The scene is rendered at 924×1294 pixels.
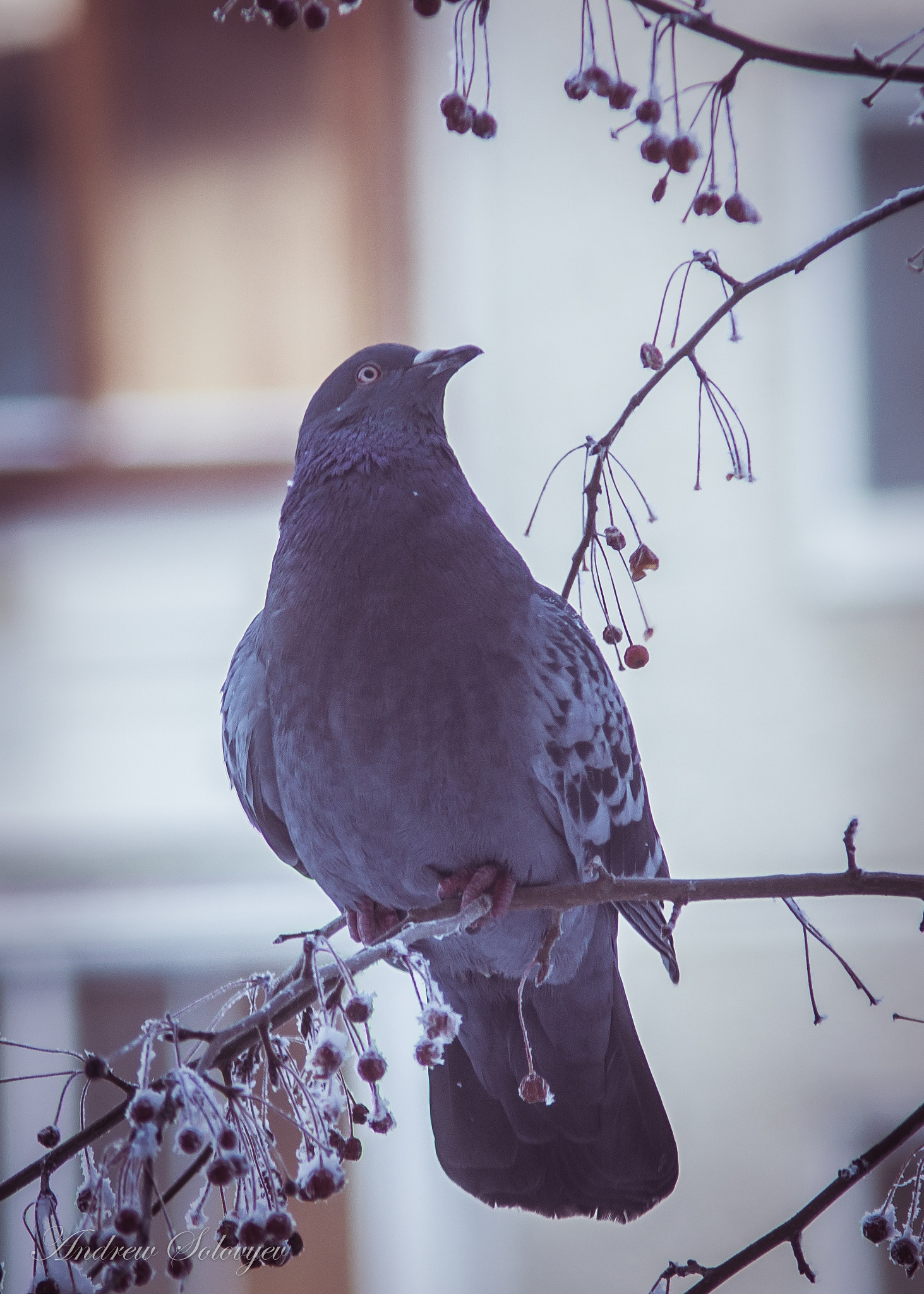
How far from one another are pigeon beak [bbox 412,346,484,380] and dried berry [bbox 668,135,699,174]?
34 centimetres

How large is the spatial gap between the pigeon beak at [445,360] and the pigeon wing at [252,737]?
31cm

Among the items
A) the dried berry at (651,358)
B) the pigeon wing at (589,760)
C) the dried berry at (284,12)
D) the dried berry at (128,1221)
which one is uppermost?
the dried berry at (284,12)

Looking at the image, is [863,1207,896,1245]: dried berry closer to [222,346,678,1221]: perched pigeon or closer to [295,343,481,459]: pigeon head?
[222,346,678,1221]: perched pigeon

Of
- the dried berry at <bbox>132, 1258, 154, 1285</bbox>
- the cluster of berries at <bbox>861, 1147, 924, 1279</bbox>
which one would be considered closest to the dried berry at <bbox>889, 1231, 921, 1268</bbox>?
the cluster of berries at <bbox>861, 1147, 924, 1279</bbox>

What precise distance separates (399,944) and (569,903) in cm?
13

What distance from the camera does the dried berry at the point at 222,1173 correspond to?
2.39 feet

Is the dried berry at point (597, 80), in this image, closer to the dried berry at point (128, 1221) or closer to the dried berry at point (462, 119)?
the dried berry at point (462, 119)

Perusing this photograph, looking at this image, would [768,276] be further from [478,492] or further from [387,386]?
[478,492]

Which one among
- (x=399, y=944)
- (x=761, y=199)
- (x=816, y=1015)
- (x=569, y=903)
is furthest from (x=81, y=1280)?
(x=761, y=199)

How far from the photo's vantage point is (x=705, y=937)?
8.87ft

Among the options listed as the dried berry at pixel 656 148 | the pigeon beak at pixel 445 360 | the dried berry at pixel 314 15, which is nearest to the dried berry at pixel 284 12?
the dried berry at pixel 314 15

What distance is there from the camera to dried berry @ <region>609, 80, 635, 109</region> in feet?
2.89

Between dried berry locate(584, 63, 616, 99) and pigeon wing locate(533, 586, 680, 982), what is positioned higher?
dried berry locate(584, 63, 616, 99)

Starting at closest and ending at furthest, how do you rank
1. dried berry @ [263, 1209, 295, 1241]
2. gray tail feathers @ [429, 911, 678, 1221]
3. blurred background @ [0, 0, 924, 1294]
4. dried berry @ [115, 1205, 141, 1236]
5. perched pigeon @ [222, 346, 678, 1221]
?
dried berry @ [115, 1205, 141, 1236] < dried berry @ [263, 1209, 295, 1241] < perched pigeon @ [222, 346, 678, 1221] < gray tail feathers @ [429, 911, 678, 1221] < blurred background @ [0, 0, 924, 1294]
